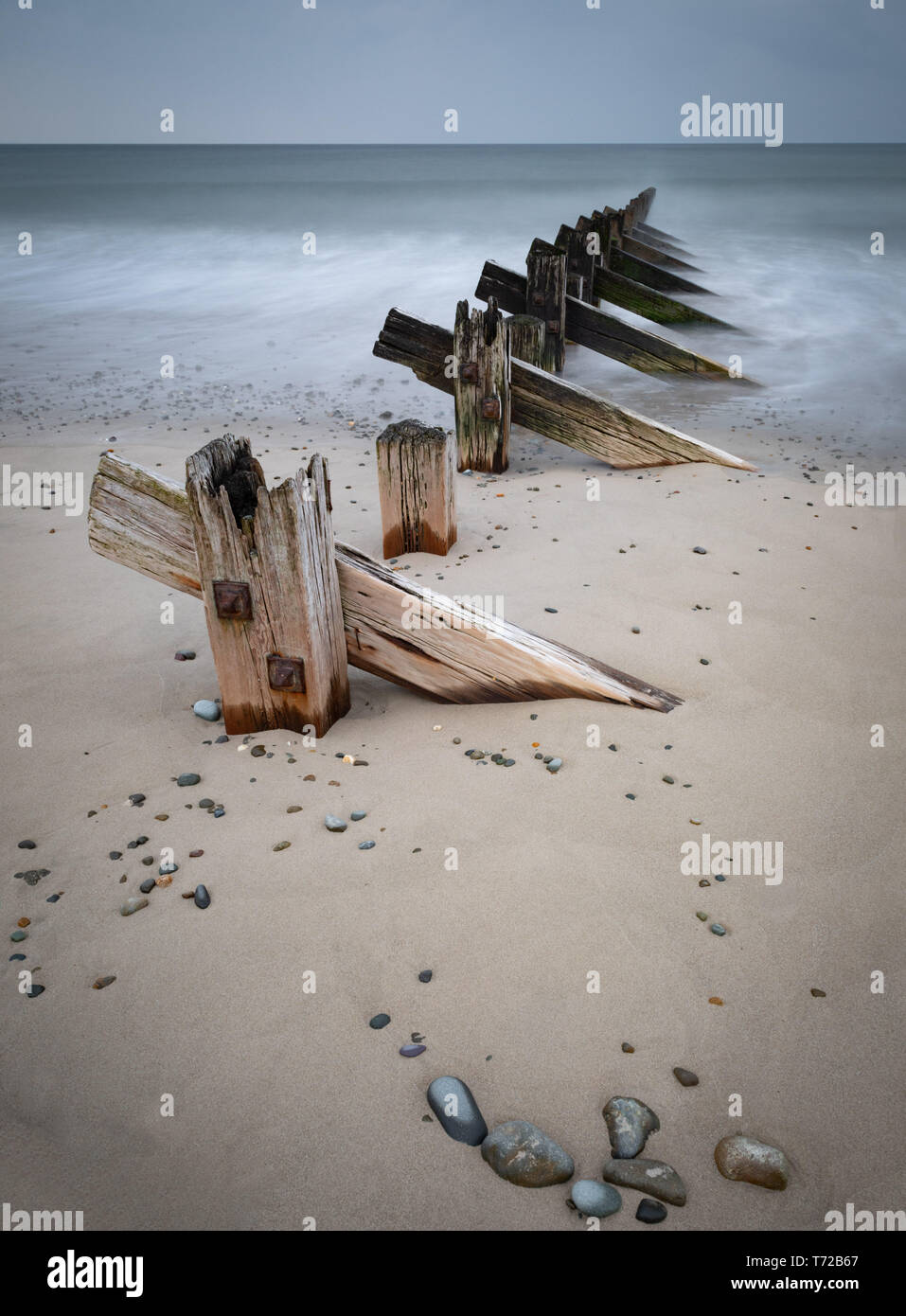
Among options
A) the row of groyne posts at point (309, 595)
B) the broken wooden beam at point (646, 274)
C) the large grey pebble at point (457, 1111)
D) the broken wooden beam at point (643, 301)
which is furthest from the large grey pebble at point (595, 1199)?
the broken wooden beam at point (646, 274)

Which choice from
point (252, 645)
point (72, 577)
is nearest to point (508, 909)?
point (252, 645)

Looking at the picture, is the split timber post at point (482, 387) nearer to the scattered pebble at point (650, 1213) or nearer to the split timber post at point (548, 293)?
the split timber post at point (548, 293)

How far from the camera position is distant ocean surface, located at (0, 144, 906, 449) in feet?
34.5

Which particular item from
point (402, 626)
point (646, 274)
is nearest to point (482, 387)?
point (402, 626)

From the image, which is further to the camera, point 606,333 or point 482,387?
point 606,333

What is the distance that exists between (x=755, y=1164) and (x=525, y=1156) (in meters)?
0.51

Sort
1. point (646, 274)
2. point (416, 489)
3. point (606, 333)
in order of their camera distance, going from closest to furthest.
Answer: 1. point (416, 489)
2. point (606, 333)
3. point (646, 274)

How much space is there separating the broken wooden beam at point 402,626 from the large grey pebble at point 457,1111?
1.77m

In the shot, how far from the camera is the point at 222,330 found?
1462 cm

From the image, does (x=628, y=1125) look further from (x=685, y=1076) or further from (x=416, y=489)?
(x=416, y=489)

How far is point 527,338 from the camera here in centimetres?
812

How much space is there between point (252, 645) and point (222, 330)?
A: 1307 cm

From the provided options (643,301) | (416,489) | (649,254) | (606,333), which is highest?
(649,254)

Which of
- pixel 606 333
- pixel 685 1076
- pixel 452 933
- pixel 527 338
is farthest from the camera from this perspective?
pixel 606 333
